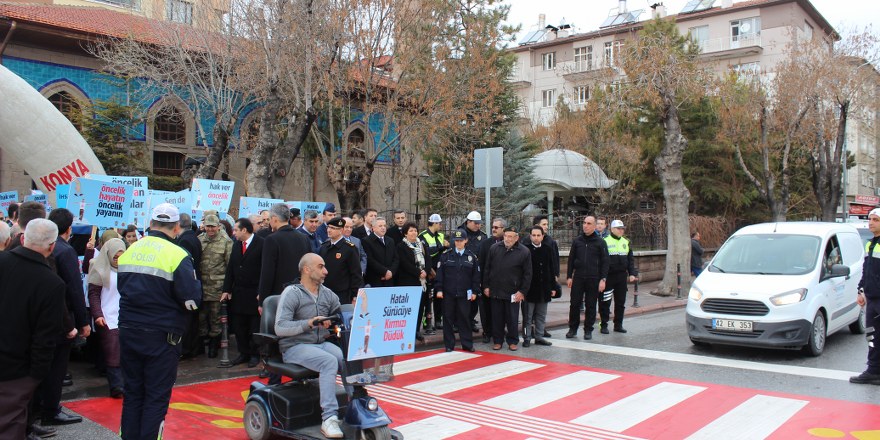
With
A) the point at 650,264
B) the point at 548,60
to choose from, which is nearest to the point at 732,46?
the point at 548,60

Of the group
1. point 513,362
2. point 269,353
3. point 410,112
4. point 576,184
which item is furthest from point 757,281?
point 576,184

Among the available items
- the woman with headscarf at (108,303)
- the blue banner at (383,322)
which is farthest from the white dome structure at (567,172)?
the blue banner at (383,322)

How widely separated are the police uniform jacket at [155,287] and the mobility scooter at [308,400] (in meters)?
0.99

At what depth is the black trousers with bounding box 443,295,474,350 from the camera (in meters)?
10.6

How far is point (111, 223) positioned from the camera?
357 inches

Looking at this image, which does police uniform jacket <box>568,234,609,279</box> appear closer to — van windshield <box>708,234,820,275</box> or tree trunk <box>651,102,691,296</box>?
van windshield <box>708,234,820,275</box>

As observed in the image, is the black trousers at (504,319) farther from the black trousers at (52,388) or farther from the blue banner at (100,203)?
the black trousers at (52,388)

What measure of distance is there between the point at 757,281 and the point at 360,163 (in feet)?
67.0

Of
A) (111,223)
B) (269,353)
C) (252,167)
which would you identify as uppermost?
(252,167)

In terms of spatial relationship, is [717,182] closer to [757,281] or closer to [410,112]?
[410,112]

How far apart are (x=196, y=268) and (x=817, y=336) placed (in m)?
9.22

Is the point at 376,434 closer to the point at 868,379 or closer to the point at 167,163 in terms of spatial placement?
the point at 868,379

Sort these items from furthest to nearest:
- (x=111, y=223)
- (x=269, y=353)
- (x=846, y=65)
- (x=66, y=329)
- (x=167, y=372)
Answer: (x=846, y=65)
(x=111, y=223)
(x=269, y=353)
(x=66, y=329)
(x=167, y=372)

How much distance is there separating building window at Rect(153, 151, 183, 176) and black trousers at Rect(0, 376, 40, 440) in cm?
2185
